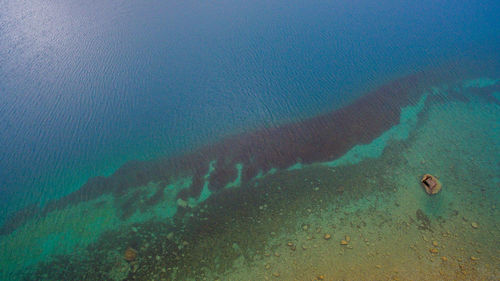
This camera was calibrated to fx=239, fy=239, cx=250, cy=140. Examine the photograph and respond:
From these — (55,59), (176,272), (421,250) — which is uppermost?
(55,59)

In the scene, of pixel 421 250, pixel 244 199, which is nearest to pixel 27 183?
pixel 244 199

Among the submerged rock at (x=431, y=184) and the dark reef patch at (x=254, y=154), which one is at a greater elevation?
the dark reef patch at (x=254, y=154)

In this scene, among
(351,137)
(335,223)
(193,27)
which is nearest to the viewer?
(335,223)

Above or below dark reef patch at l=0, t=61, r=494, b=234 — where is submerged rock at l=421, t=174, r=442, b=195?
below

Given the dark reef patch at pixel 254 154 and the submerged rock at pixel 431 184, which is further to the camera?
the dark reef patch at pixel 254 154

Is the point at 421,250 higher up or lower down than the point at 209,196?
lower down

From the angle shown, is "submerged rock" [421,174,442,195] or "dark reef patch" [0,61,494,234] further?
"dark reef patch" [0,61,494,234]

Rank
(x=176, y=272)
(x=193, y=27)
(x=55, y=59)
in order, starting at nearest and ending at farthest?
(x=176, y=272)
(x=55, y=59)
(x=193, y=27)

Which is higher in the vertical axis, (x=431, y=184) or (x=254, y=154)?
(x=254, y=154)

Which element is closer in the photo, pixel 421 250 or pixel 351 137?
pixel 421 250

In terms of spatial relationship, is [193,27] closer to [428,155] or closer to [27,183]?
[27,183]

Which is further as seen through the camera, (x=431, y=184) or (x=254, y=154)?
(x=254, y=154)
